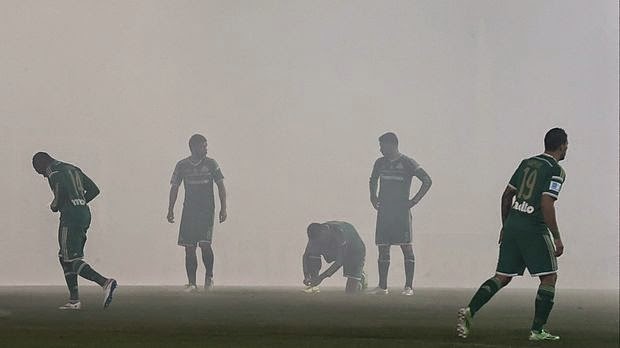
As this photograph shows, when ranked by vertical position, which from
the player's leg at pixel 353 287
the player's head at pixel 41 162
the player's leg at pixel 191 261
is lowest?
the player's leg at pixel 353 287

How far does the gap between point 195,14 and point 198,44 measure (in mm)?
491

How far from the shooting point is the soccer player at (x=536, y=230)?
7.05 meters

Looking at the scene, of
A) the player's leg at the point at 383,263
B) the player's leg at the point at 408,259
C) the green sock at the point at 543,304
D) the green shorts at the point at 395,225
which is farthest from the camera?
the player's leg at the point at 383,263

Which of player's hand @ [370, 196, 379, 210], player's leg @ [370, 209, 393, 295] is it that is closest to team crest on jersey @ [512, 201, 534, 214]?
player's hand @ [370, 196, 379, 210]

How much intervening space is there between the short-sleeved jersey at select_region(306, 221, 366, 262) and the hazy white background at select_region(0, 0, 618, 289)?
469cm

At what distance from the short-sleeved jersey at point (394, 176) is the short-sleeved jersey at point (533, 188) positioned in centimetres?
568

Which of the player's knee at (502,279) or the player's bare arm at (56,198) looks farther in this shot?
the player's bare arm at (56,198)

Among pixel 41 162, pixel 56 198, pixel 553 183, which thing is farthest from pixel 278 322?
pixel 553 183

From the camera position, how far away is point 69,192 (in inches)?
371

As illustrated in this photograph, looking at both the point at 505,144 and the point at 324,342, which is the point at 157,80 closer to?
the point at 505,144

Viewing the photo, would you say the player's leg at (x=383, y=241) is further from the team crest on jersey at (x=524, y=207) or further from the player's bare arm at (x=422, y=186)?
the team crest on jersey at (x=524, y=207)

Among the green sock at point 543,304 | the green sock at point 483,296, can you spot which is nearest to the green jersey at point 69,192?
the green sock at point 483,296

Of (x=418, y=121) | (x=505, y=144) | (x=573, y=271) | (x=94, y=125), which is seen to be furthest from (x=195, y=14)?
(x=573, y=271)

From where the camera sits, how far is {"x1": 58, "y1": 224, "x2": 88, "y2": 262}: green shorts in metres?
9.50
